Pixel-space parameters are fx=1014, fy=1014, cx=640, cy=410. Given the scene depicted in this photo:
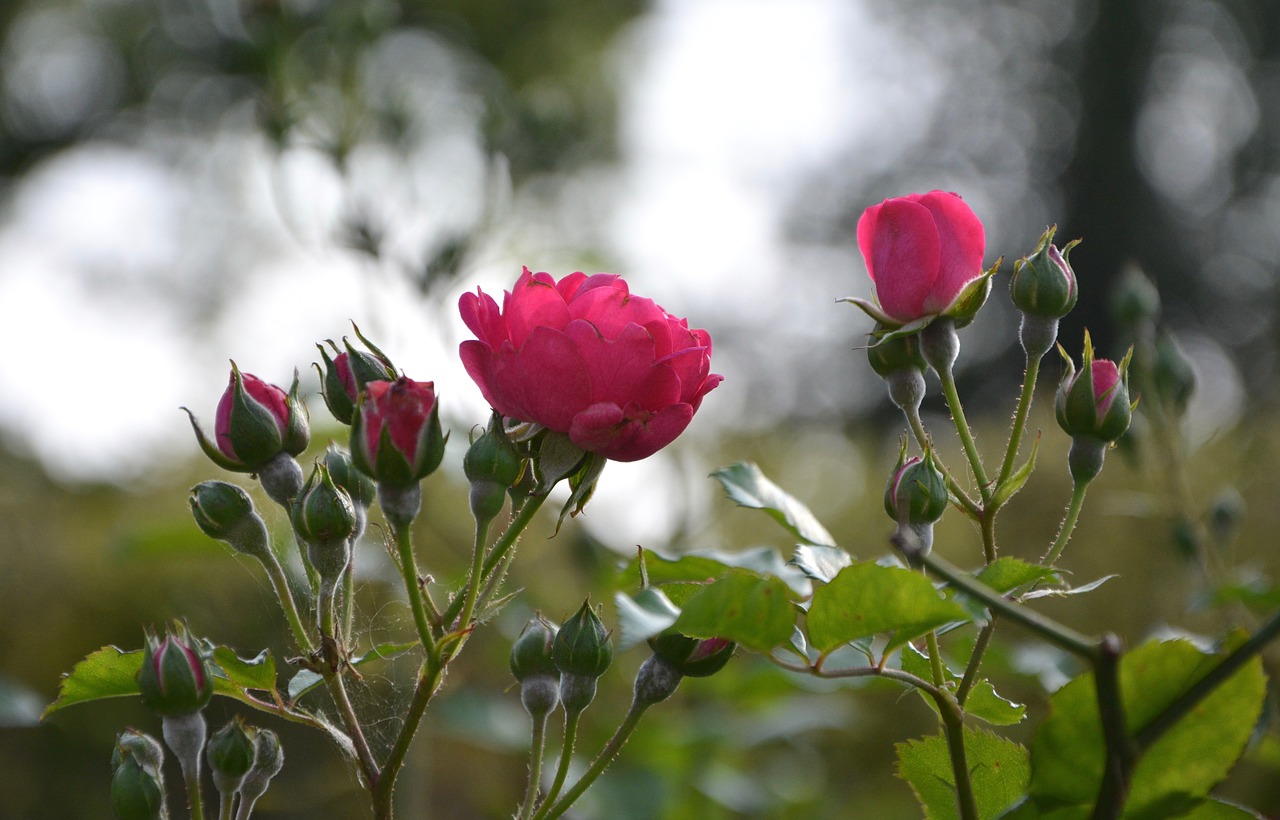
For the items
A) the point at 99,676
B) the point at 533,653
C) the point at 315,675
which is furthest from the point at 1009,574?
the point at 99,676

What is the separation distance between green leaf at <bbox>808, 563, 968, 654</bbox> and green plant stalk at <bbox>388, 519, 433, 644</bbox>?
0.19 m

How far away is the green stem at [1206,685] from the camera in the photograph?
0.34m

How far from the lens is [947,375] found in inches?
23.1

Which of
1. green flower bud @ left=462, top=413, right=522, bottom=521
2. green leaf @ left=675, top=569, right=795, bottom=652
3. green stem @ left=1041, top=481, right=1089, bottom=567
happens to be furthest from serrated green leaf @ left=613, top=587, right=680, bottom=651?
green stem @ left=1041, top=481, right=1089, bottom=567

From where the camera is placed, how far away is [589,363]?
53 cm

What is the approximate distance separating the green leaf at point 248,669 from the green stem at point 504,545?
0.10 meters

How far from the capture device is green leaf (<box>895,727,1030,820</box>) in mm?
505

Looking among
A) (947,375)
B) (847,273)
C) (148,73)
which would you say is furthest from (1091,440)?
(847,273)

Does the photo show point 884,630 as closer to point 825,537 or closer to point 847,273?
point 825,537

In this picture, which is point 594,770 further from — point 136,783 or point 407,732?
point 136,783

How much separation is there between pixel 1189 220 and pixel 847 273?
319cm

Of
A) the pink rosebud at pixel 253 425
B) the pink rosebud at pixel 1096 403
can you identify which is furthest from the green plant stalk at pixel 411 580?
the pink rosebud at pixel 1096 403

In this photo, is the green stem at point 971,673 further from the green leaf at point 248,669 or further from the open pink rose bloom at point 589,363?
the green leaf at point 248,669

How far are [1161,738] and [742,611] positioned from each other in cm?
16
